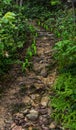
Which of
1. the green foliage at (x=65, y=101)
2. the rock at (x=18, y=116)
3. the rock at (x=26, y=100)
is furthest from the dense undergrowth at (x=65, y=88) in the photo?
the rock at (x=18, y=116)

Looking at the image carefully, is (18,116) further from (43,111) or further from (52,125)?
(52,125)

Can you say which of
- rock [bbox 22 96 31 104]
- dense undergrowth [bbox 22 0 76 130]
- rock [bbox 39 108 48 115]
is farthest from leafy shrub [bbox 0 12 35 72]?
rock [bbox 39 108 48 115]

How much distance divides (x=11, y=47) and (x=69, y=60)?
85.4 inches

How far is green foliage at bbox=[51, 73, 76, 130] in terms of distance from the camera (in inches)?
218

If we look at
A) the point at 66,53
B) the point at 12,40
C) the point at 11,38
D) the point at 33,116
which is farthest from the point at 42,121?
the point at 11,38

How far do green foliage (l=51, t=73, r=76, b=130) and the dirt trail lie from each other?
19cm

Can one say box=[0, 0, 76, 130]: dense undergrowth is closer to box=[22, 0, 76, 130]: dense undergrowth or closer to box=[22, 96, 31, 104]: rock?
box=[22, 0, 76, 130]: dense undergrowth

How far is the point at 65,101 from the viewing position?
235 inches

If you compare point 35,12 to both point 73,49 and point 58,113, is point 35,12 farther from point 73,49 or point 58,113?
point 58,113

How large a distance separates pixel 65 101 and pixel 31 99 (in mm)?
848

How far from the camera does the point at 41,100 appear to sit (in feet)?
20.6

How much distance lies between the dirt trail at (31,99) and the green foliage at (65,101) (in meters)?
0.19

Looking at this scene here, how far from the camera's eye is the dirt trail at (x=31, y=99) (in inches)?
222

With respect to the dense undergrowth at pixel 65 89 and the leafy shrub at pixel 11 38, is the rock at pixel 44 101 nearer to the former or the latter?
the dense undergrowth at pixel 65 89
